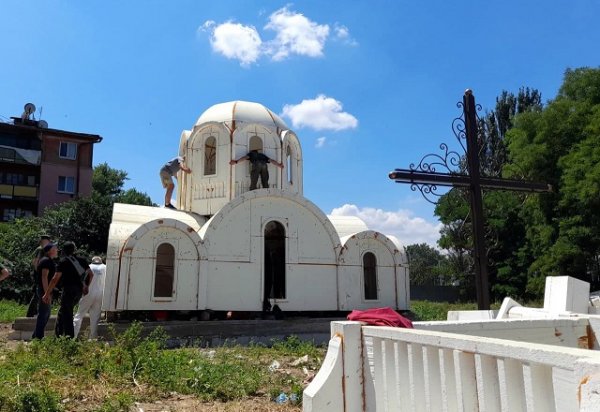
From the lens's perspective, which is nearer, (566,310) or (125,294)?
(566,310)

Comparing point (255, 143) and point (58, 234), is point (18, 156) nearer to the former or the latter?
point (58, 234)

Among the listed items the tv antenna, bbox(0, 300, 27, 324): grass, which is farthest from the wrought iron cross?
the tv antenna

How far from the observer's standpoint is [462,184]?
8398mm

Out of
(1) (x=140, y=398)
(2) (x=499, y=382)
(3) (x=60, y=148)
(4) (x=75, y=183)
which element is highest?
(3) (x=60, y=148)

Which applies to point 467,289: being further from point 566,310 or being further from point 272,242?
point 566,310

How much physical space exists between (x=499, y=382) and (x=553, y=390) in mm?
316

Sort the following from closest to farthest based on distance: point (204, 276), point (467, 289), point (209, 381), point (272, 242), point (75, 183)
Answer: point (209, 381) < point (204, 276) < point (272, 242) < point (467, 289) < point (75, 183)

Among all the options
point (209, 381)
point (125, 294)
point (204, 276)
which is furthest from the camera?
point (204, 276)

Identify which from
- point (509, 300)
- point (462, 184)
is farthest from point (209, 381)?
point (462, 184)

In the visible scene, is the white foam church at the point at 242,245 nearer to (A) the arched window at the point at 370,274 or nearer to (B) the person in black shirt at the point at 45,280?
(A) the arched window at the point at 370,274

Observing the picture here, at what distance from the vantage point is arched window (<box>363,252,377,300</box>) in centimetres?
1509

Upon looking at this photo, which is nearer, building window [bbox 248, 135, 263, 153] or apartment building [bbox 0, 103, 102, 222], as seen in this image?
building window [bbox 248, 135, 263, 153]

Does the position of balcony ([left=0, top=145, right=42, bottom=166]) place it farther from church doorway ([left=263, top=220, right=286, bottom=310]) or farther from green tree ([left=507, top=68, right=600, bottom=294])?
green tree ([left=507, top=68, right=600, bottom=294])

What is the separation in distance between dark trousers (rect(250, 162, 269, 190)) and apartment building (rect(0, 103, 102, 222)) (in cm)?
2659
